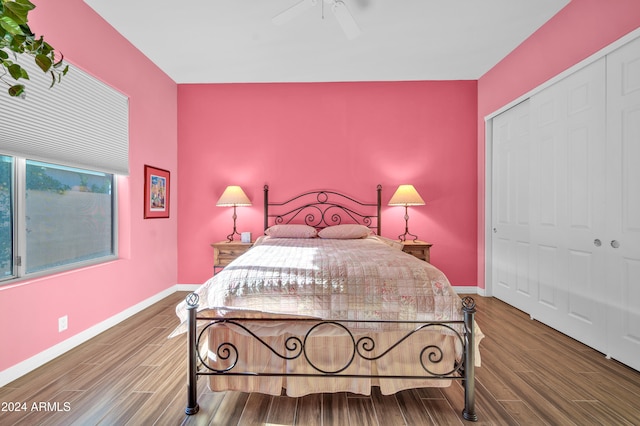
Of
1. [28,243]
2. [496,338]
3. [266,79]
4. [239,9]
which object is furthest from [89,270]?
[496,338]

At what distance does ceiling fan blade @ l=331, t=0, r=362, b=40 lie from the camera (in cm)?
221

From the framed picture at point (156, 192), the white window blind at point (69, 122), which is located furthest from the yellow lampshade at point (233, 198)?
the white window blind at point (69, 122)

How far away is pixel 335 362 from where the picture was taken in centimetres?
175

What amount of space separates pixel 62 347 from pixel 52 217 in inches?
41.5

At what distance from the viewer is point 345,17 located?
2.30 m

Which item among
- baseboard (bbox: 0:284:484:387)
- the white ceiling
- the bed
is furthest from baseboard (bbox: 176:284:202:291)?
the white ceiling

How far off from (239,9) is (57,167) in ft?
6.85

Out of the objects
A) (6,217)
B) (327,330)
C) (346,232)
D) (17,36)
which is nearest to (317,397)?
(327,330)

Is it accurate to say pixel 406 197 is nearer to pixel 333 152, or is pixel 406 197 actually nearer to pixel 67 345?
pixel 333 152

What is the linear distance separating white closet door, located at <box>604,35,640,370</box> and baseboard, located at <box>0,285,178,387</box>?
4.30 meters

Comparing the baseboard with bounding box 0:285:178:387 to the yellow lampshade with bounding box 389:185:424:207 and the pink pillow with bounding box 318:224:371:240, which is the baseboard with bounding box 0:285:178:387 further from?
the yellow lampshade with bounding box 389:185:424:207

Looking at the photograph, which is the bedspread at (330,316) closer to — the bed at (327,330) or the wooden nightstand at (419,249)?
the bed at (327,330)

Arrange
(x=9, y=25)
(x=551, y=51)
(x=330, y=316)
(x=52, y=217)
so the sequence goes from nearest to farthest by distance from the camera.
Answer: (x=9, y=25) → (x=330, y=316) → (x=52, y=217) → (x=551, y=51)

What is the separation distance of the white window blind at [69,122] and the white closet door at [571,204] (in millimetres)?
4324
